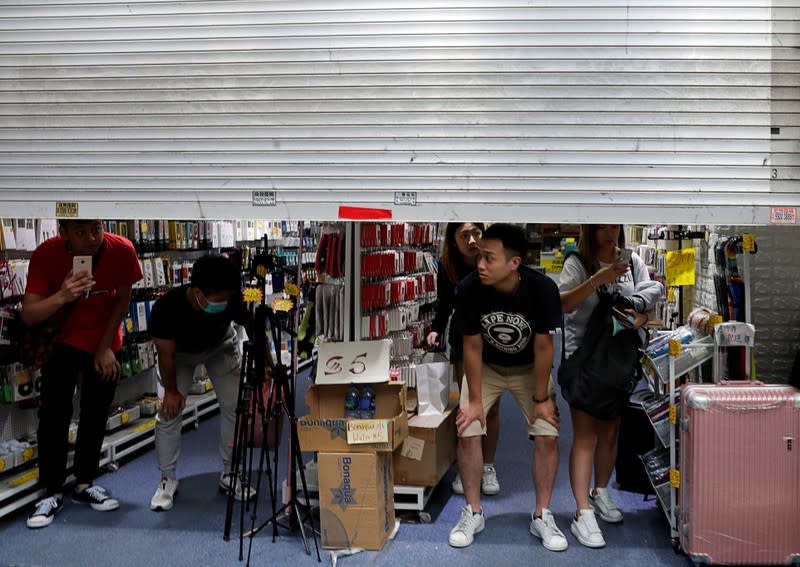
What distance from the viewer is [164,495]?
182 inches

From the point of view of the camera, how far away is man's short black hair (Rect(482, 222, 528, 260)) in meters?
3.90

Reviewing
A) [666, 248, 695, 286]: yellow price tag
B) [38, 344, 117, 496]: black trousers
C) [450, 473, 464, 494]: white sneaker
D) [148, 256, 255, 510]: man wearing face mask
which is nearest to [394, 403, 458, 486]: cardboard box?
[450, 473, 464, 494]: white sneaker

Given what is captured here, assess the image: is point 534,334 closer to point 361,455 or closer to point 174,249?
point 361,455

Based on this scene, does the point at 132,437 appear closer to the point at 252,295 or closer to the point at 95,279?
the point at 95,279

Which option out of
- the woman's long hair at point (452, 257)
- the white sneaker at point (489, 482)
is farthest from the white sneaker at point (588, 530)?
the woman's long hair at point (452, 257)

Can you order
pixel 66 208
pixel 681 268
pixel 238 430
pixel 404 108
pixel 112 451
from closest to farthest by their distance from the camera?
pixel 404 108, pixel 66 208, pixel 681 268, pixel 238 430, pixel 112 451

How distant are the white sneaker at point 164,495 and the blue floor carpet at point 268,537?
0.06m

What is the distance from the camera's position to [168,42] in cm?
315

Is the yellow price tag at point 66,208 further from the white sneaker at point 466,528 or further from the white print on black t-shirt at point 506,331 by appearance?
the white sneaker at point 466,528

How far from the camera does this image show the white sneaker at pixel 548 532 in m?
3.92

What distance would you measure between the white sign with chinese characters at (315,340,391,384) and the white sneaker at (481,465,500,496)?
1.21m

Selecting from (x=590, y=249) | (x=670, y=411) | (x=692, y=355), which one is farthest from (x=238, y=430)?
(x=692, y=355)

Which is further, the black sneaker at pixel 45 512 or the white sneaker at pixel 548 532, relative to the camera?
the black sneaker at pixel 45 512

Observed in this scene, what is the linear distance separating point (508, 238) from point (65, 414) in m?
2.68
